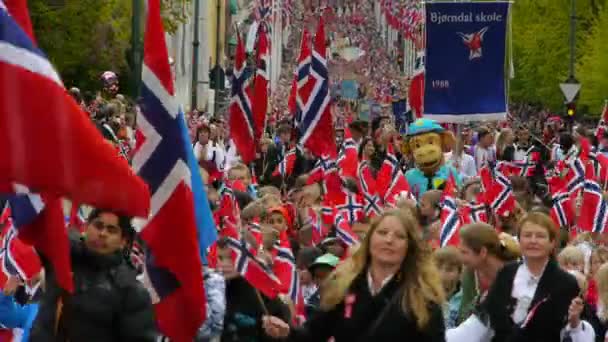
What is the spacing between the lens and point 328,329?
7.63 metres

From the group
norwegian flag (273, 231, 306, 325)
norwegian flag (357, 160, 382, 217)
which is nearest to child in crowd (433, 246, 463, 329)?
norwegian flag (273, 231, 306, 325)

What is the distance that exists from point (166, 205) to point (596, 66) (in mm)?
50658

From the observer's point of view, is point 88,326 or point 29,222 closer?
point 29,222

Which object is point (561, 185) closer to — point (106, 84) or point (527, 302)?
point (527, 302)

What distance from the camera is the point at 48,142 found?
20.0ft

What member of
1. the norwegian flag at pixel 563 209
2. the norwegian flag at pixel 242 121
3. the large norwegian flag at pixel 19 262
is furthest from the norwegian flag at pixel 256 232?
the norwegian flag at pixel 242 121

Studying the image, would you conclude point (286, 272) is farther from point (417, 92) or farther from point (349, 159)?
point (417, 92)

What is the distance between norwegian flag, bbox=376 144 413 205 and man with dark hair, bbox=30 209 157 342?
268 inches

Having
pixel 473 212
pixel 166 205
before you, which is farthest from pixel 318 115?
pixel 166 205

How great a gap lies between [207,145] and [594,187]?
947cm

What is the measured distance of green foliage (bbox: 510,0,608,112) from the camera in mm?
59250

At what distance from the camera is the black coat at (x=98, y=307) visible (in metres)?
7.69

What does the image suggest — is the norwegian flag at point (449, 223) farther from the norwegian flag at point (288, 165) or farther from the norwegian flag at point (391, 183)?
the norwegian flag at point (288, 165)

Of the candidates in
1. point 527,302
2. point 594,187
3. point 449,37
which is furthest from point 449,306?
point 449,37
